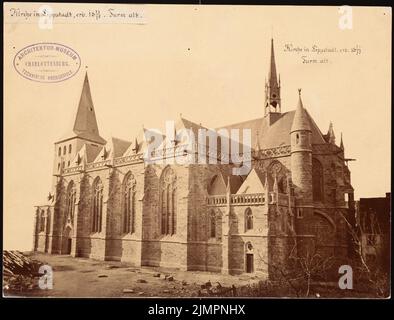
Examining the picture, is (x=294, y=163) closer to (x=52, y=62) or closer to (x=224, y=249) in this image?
(x=224, y=249)

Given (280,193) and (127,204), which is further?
(127,204)

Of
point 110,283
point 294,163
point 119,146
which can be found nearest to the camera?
point 110,283

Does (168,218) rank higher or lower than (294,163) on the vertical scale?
lower

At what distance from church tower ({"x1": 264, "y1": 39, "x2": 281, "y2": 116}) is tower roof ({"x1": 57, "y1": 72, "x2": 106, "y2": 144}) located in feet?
14.4

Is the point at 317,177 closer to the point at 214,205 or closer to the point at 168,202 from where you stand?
the point at 214,205

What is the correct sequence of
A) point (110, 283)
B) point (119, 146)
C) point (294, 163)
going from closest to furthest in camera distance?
point (110, 283)
point (294, 163)
point (119, 146)

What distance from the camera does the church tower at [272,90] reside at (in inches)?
360

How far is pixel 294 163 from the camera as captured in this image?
31.6 feet

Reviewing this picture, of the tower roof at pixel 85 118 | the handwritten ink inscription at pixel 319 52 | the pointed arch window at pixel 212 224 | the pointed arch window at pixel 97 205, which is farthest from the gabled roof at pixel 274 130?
the pointed arch window at pixel 97 205

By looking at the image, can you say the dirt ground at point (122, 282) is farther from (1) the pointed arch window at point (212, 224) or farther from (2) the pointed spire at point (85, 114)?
(2) the pointed spire at point (85, 114)

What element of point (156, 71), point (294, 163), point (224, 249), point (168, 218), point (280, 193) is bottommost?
point (224, 249)

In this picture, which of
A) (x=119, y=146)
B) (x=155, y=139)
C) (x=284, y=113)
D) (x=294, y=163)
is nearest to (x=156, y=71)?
(x=155, y=139)

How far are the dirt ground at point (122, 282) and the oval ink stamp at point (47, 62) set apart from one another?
4401 millimetres

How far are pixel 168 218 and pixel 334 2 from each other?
22.7 feet
